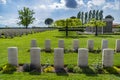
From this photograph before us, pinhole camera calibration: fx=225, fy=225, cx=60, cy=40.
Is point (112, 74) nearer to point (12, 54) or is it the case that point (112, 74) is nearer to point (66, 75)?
point (66, 75)

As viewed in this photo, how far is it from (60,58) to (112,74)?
7.81ft

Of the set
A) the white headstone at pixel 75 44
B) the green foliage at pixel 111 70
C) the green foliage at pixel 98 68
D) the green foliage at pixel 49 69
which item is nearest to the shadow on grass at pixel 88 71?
the green foliage at pixel 98 68

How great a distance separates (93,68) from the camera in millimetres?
10094

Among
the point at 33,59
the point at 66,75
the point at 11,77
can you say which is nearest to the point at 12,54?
the point at 33,59

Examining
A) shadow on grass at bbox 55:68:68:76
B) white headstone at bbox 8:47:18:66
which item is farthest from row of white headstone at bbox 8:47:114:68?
shadow on grass at bbox 55:68:68:76

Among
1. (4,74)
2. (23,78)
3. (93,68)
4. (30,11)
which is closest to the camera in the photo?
(23,78)

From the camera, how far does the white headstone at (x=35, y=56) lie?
1012 centimetres

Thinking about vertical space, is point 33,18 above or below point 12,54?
above

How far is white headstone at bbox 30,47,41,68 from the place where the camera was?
10.1 m

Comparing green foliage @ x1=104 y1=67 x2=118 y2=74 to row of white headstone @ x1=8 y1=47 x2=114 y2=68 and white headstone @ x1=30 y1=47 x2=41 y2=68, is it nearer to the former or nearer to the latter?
row of white headstone @ x1=8 y1=47 x2=114 y2=68

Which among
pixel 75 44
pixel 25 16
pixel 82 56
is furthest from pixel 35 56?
pixel 25 16

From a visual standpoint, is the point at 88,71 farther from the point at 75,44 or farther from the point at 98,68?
the point at 75,44

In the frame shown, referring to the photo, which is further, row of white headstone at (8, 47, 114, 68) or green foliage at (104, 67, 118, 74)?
row of white headstone at (8, 47, 114, 68)

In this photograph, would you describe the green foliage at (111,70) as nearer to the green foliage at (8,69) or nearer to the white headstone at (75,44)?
the green foliage at (8,69)
